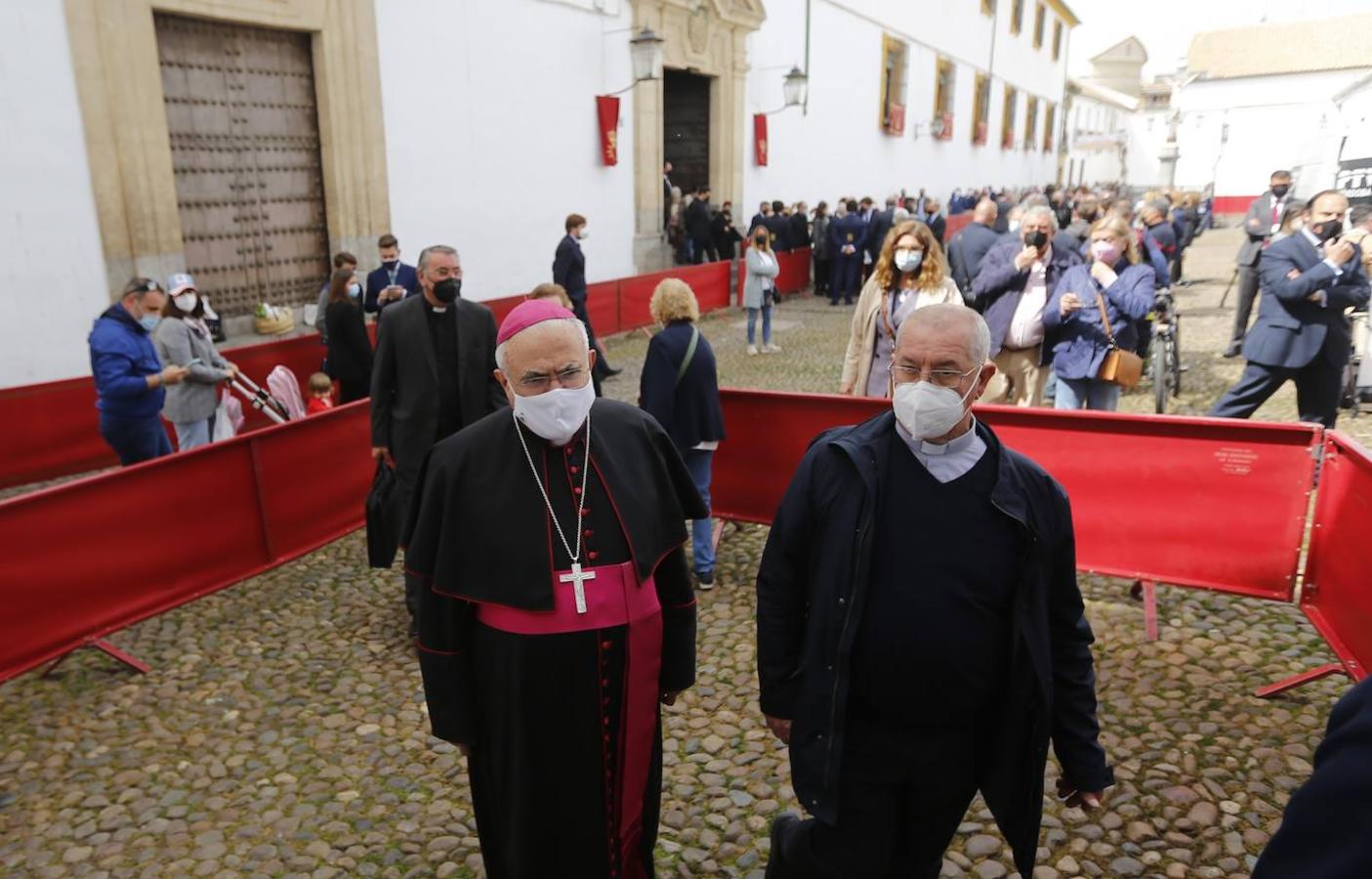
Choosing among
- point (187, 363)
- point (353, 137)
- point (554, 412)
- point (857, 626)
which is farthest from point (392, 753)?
point (353, 137)

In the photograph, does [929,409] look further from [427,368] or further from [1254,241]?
[1254,241]

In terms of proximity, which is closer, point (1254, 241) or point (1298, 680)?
point (1298, 680)

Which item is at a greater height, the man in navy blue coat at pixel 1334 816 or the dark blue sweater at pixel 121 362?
the man in navy blue coat at pixel 1334 816

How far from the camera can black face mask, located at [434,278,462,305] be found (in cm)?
445

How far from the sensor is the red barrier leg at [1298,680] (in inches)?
159

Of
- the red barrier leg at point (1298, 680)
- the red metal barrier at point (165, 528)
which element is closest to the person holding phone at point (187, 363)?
the red metal barrier at point (165, 528)

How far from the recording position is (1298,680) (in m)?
4.05

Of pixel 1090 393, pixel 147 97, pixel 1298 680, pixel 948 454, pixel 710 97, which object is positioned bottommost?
pixel 1298 680

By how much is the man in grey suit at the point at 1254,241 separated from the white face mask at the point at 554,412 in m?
9.91

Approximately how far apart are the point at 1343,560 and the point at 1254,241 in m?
8.92

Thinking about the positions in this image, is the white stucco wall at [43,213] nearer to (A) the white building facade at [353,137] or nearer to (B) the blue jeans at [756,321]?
(A) the white building facade at [353,137]

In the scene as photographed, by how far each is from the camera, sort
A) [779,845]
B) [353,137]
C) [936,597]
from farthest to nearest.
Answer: [353,137]
[779,845]
[936,597]

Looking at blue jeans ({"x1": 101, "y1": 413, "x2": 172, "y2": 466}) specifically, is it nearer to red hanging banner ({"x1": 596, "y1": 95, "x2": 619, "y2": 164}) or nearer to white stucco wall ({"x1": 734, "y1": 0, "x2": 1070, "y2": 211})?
red hanging banner ({"x1": 596, "y1": 95, "x2": 619, "y2": 164})

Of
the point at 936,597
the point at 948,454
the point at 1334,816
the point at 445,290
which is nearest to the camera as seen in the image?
the point at 1334,816
